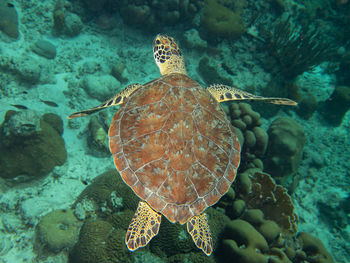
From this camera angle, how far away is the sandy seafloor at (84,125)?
338 centimetres

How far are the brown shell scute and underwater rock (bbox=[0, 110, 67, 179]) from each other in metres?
2.21

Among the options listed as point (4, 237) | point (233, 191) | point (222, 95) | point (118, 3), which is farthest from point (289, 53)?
point (4, 237)

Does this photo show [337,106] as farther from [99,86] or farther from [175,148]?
[99,86]

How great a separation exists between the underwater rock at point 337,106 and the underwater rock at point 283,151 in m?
3.15

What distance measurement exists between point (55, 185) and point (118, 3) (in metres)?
6.26

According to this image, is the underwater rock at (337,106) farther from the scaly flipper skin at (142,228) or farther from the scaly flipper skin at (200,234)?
the scaly flipper skin at (142,228)

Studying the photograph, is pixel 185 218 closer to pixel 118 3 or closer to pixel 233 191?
pixel 233 191

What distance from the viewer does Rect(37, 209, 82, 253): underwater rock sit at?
115 inches

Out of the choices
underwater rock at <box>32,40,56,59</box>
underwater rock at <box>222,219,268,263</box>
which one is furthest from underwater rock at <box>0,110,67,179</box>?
underwater rock at <box>222,219,268,263</box>

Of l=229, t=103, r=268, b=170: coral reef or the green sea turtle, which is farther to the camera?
l=229, t=103, r=268, b=170: coral reef

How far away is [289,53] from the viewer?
6.50 meters

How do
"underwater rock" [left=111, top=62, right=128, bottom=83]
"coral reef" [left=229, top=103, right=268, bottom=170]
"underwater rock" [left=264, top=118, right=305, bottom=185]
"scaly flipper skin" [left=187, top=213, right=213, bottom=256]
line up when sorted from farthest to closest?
"underwater rock" [left=111, top=62, right=128, bottom=83] → "underwater rock" [left=264, top=118, right=305, bottom=185] → "coral reef" [left=229, top=103, right=268, bottom=170] → "scaly flipper skin" [left=187, top=213, right=213, bottom=256]

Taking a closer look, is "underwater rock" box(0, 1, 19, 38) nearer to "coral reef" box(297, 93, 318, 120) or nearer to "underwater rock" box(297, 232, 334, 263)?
"underwater rock" box(297, 232, 334, 263)

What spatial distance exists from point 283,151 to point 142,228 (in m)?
3.52
